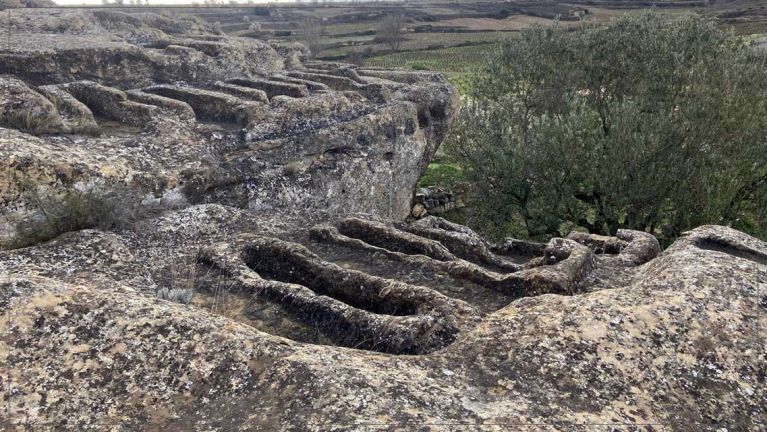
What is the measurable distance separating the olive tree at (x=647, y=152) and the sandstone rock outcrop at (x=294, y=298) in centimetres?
611

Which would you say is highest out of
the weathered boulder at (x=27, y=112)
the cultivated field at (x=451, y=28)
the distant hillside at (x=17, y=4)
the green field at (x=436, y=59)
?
the distant hillside at (x=17, y=4)

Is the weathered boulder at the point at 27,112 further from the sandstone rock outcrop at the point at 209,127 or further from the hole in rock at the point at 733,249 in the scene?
the hole in rock at the point at 733,249

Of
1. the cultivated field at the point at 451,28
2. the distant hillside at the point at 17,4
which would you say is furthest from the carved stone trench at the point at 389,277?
the cultivated field at the point at 451,28

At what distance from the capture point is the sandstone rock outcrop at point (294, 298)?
5.65 metres

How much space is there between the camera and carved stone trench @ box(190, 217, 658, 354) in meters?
7.60

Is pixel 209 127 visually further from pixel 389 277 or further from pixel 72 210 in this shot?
pixel 389 277

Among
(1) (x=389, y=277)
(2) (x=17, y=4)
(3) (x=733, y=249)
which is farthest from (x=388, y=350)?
(2) (x=17, y=4)

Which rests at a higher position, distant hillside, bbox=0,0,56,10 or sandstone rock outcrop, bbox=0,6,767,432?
distant hillside, bbox=0,0,56,10

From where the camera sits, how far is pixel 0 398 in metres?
5.56

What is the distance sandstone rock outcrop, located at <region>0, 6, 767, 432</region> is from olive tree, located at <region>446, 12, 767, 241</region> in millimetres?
6106

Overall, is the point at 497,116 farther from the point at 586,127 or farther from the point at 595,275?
the point at 595,275

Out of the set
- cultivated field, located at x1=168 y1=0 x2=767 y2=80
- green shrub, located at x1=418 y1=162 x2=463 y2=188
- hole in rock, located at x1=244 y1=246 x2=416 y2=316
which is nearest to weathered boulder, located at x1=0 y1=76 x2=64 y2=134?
hole in rock, located at x1=244 y1=246 x2=416 y2=316

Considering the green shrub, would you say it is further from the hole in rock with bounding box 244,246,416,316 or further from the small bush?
the small bush

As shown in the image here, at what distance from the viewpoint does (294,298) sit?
8.59 m
